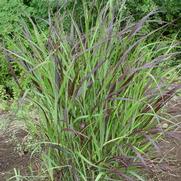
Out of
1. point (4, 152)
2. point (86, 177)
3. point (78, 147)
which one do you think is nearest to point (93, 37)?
point (78, 147)

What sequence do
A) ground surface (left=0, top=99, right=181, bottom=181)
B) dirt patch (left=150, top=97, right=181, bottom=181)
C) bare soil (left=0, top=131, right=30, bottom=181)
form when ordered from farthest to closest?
bare soil (left=0, top=131, right=30, bottom=181) < ground surface (left=0, top=99, right=181, bottom=181) < dirt patch (left=150, top=97, right=181, bottom=181)

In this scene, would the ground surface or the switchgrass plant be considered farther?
the ground surface

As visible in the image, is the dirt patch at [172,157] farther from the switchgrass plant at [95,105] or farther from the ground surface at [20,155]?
the switchgrass plant at [95,105]

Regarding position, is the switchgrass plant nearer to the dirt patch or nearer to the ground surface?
the dirt patch

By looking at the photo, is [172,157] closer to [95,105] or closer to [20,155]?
[95,105]

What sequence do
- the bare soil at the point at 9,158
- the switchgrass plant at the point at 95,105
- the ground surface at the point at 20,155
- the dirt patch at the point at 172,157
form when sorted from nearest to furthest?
the switchgrass plant at the point at 95,105, the dirt patch at the point at 172,157, the ground surface at the point at 20,155, the bare soil at the point at 9,158

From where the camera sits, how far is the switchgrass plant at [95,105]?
8.98 ft

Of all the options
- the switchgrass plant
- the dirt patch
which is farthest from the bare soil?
the dirt patch

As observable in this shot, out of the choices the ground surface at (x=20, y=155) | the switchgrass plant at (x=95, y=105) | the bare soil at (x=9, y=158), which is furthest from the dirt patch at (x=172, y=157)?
the bare soil at (x=9, y=158)

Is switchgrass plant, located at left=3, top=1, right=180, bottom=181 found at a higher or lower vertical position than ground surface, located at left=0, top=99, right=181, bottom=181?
higher

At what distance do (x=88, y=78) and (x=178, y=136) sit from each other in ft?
2.09

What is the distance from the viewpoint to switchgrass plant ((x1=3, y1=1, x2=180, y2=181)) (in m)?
2.74

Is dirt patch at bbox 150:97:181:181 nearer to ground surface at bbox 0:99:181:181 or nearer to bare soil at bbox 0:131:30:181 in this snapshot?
ground surface at bbox 0:99:181:181

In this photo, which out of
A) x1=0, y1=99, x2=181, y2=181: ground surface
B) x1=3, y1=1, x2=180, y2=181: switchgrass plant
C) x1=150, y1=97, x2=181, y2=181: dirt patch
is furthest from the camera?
x1=0, y1=99, x2=181, y2=181: ground surface
